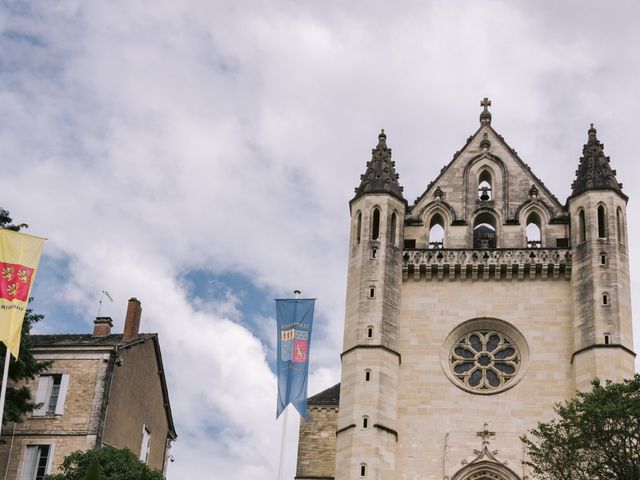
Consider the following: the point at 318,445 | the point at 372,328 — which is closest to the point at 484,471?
the point at 372,328

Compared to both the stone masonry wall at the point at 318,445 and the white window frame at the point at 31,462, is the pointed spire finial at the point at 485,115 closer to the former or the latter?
the stone masonry wall at the point at 318,445

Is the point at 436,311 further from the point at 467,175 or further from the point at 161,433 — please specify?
the point at 161,433

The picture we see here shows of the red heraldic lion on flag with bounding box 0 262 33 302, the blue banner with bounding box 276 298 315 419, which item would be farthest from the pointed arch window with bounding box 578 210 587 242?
the red heraldic lion on flag with bounding box 0 262 33 302

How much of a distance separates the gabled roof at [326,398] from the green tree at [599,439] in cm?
1914

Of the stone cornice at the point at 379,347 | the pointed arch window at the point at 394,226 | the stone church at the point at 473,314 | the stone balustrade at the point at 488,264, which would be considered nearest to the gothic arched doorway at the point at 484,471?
the stone church at the point at 473,314

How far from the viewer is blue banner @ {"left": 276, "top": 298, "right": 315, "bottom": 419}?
34.1 meters

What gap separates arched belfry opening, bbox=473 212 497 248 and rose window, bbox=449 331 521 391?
460 centimetres

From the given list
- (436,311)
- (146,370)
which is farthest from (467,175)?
(146,370)

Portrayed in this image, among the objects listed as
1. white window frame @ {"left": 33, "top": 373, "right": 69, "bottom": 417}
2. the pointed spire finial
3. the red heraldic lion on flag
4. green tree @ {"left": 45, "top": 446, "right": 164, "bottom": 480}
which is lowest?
green tree @ {"left": 45, "top": 446, "right": 164, "bottom": 480}

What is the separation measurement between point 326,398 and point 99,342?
13715mm

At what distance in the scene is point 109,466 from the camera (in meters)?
32.3

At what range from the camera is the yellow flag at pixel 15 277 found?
3128 cm

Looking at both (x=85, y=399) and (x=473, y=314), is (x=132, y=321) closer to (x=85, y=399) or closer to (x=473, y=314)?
(x=85, y=399)

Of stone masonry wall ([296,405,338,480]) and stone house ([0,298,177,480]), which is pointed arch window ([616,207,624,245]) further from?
stone house ([0,298,177,480])
